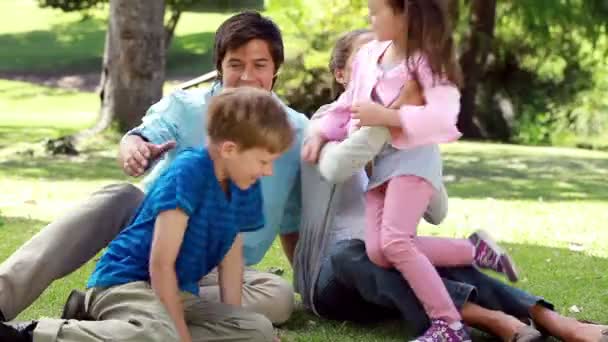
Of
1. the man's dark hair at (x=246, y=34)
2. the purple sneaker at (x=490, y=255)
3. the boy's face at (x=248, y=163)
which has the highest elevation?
the man's dark hair at (x=246, y=34)

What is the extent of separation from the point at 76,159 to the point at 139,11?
1.57m

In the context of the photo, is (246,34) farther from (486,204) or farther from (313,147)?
(486,204)

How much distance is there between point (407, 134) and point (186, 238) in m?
0.79

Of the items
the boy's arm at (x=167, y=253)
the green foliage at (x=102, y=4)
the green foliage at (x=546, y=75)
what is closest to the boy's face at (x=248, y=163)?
the boy's arm at (x=167, y=253)

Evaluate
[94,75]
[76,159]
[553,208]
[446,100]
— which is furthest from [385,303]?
[94,75]

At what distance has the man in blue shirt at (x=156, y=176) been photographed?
11.6 ft

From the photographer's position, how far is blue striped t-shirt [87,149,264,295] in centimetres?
333

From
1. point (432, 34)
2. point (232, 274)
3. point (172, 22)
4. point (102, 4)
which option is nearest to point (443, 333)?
point (232, 274)

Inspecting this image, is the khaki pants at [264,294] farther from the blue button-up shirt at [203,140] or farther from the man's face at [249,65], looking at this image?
the man's face at [249,65]

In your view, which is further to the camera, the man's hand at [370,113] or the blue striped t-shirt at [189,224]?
the man's hand at [370,113]

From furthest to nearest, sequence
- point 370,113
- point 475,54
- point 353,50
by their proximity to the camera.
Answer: point 475,54, point 353,50, point 370,113

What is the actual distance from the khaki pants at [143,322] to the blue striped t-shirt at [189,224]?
54mm

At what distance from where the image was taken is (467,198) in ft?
30.1

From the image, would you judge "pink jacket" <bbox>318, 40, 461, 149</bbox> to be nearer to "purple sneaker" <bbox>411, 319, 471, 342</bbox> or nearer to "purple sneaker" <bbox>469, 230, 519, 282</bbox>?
"purple sneaker" <bbox>469, 230, 519, 282</bbox>
